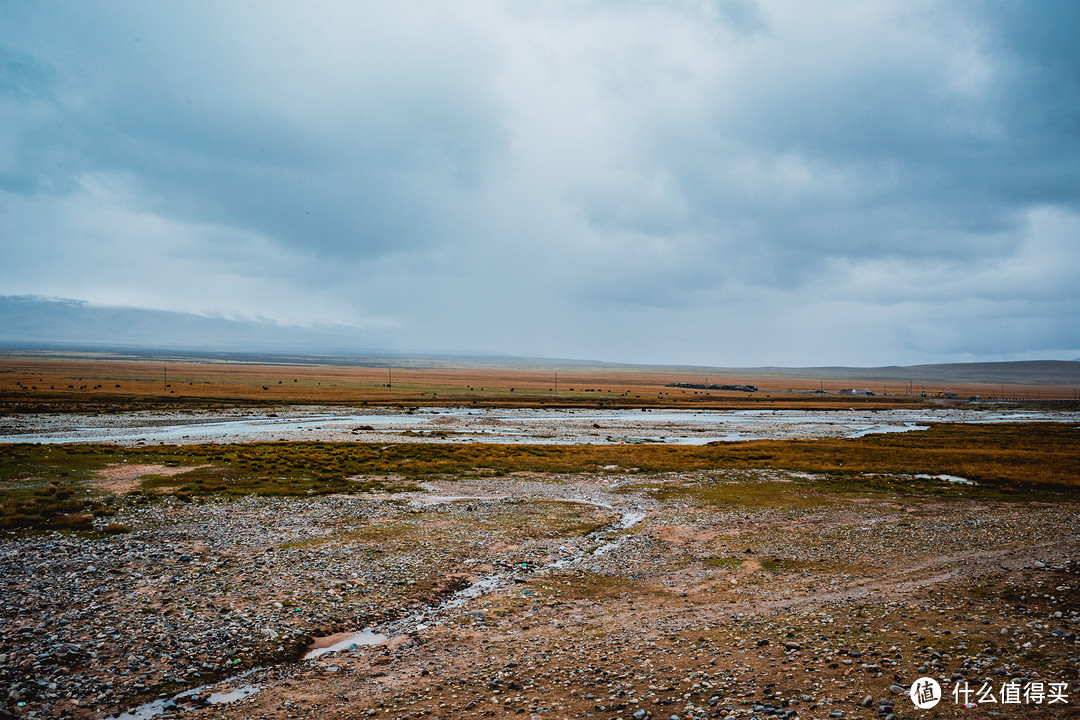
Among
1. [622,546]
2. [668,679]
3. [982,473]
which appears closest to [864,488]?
[982,473]

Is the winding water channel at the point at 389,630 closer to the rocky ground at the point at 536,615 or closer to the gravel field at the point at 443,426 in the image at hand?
the rocky ground at the point at 536,615

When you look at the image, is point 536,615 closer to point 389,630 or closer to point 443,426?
point 389,630

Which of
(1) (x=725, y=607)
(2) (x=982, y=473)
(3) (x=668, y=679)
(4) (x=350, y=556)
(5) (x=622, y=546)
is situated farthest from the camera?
(2) (x=982, y=473)

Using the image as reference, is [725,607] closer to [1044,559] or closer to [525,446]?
[1044,559]

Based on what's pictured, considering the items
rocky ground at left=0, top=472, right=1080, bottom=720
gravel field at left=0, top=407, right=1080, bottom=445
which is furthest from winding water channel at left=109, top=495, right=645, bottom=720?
gravel field at left=0, top=407, right=1080, bottom=445

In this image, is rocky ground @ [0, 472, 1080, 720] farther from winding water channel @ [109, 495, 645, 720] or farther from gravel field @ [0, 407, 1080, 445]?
gravel field @ [0, 407, 1080, 445]

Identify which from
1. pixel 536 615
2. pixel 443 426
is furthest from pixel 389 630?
pixel 443 426

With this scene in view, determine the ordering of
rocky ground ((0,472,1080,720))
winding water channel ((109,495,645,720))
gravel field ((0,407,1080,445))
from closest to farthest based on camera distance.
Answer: rocky ground ((0,472,1080,720)) < winding water channel ((109,495,645,720)) < gravel field ((0,407,1080,445))

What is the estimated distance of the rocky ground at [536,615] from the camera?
10312mm

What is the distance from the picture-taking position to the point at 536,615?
14586mm

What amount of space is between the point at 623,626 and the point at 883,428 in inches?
3129

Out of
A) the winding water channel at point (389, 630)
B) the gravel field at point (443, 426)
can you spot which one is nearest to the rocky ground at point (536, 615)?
the winding water channel at point (389, 630)

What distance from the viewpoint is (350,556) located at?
18703 millimetres

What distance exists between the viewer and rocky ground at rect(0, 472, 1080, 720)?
10312 millimetres
